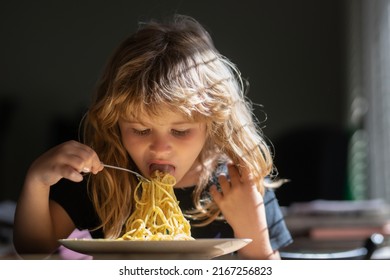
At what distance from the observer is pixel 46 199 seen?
4.44ft

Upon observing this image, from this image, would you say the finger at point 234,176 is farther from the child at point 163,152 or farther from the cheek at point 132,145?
the cheek at point 132,145

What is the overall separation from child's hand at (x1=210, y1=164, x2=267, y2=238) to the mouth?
0.33 feet

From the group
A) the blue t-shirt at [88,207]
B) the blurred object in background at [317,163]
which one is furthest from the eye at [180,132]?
the blurred object in background at [317,163]

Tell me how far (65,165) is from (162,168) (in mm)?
179

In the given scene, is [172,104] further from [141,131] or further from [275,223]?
[275,223]

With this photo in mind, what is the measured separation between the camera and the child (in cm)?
131

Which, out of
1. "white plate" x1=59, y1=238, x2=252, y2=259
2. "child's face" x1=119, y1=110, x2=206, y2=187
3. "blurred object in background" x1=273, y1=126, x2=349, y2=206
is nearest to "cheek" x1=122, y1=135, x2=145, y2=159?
"child's face" x1=119, y1=110, x2=206, y2=187

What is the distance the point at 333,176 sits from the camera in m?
2.76

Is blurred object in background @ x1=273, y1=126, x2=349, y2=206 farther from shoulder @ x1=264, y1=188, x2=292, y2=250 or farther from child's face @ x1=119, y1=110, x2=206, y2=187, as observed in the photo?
child's face @ x1=119, y1=110, x2=206, y2=187

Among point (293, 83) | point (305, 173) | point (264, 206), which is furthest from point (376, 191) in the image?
point (264, 206)

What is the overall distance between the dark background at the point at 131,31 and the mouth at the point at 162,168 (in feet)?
0.59

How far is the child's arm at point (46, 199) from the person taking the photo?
1297 millimetres

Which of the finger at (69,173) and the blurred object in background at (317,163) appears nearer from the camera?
the finger at (69,173)
